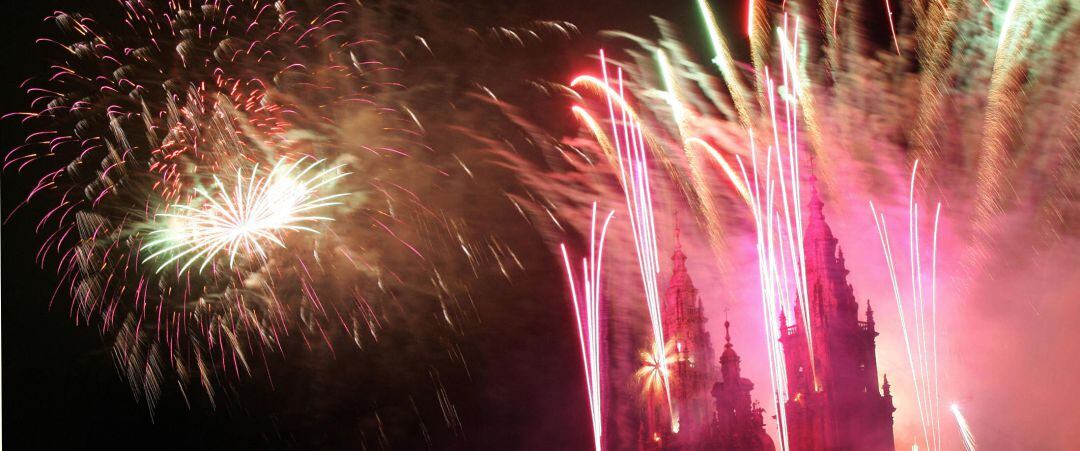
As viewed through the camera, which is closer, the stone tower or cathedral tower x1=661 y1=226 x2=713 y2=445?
the stone tower

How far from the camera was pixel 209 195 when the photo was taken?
2467 cm

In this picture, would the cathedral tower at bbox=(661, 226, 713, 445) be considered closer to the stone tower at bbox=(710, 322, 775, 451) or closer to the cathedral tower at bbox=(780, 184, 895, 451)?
the stone tower at bbox=(710, 322, 775, 451)

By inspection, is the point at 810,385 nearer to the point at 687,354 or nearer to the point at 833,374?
the point at 833,374

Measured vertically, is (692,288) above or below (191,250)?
above

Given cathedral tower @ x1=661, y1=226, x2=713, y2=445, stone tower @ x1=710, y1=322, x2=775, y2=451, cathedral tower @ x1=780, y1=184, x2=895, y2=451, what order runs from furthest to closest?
1. cathedral tower @ x1=661, y1=226, x2=713, y2=445
2. stone tower @ x1=710, y1=322, x2=775, y2=451
3. cathedral tower @ x1=780, y1=184, x2=895, y2=451

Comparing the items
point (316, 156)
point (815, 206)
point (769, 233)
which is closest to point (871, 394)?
point (815, 206)

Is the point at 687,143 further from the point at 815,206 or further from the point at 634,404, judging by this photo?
the point at 634,404

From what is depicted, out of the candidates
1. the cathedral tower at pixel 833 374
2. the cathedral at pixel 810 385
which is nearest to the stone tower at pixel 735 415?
the cathedral at pixel 810 385

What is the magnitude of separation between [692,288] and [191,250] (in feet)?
195

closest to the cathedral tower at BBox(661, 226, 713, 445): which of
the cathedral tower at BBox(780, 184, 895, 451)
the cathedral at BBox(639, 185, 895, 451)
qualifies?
the cathedral at BBox(639, 185, 895, 451)

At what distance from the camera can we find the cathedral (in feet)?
188

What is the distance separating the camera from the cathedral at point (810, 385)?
5725 cm

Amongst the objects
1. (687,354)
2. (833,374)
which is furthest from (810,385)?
(687,354)

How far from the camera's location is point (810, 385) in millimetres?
58750
